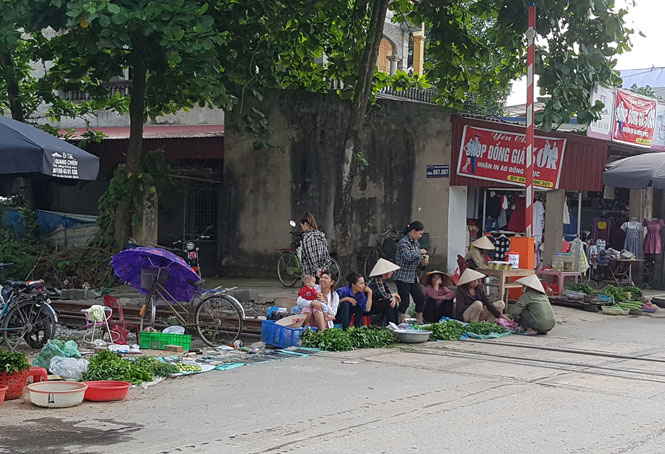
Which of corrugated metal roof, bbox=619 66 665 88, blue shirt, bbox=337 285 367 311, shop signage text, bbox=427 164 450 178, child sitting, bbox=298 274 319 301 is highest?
corrugated metal roof, bbox=619 66 665 88

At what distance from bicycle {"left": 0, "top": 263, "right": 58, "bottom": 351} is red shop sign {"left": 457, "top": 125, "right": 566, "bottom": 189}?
37.0ft

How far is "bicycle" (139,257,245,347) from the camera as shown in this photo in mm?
11992

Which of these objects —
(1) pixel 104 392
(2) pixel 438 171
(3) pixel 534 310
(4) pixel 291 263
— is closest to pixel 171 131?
(4) pixel 291 263

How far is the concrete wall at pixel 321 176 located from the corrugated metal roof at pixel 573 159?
27cm

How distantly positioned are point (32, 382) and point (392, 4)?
1289 cm

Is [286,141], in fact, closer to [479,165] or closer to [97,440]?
[479,165]

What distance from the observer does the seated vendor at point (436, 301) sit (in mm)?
14078

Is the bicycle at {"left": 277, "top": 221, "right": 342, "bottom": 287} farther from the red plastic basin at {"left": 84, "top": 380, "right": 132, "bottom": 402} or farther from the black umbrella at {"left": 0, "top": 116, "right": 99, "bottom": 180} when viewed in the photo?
the red plastic basin at {"left": 84, "top": 380, "right": 132, "bottom": 402}

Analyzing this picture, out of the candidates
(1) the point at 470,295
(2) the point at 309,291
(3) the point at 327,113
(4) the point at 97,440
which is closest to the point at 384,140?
(3) the point at 327,113

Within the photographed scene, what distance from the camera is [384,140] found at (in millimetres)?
20391

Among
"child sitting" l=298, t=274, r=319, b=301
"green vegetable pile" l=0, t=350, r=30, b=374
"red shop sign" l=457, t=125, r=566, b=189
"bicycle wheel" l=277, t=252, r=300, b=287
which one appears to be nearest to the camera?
"green vegetable pile" l=0, t=350, r=30, b=374

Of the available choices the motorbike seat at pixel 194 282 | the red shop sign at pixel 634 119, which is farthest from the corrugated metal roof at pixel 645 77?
the motorbike seat at pixel 194 282

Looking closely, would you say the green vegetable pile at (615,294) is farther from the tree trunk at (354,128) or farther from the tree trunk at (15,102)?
the tree trunk at (15,102)

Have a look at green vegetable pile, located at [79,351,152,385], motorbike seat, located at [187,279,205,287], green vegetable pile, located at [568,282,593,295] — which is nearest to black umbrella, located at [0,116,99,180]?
green vegetable pile, located at [79,351,152,385]
